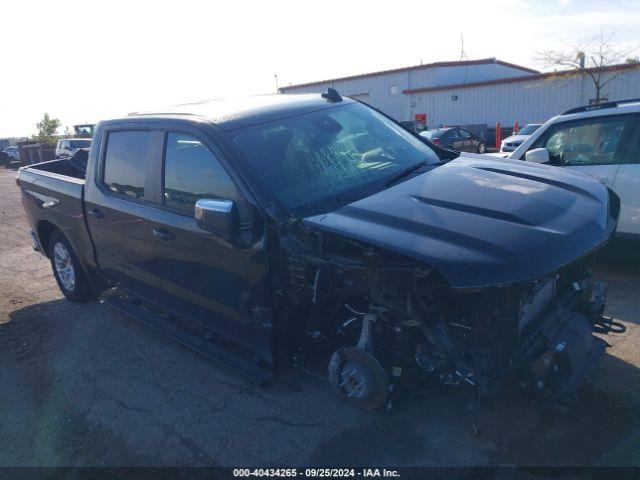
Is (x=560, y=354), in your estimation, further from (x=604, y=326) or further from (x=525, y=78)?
(x=525, y=78)

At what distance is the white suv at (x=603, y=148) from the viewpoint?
198 inches

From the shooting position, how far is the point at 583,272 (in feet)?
11.4

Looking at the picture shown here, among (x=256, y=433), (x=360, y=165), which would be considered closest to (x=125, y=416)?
(x=256, y=433)

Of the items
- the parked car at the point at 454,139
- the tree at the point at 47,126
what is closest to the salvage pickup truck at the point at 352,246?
the parked car at the point at 454,139

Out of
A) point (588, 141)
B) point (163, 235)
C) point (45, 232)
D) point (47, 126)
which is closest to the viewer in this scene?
point (163, 235)

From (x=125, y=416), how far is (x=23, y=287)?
382cm

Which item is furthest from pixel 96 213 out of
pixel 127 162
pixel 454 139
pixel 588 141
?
pixel 454 139

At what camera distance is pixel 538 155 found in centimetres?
527

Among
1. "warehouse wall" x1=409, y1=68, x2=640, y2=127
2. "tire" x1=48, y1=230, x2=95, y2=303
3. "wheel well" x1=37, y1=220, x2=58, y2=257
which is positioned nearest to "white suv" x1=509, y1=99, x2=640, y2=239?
"tire" x1=48, y1=230, x2=95, y2=303

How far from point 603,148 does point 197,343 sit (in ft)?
14.2

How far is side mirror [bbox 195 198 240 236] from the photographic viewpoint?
309 cm

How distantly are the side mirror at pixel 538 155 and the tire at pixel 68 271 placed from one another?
4.72 metres

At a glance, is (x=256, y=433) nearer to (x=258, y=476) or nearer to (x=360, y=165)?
(x=258, y=476)

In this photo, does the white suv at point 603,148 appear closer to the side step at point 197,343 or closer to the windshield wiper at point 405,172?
the windshield wiper at point 405,172
